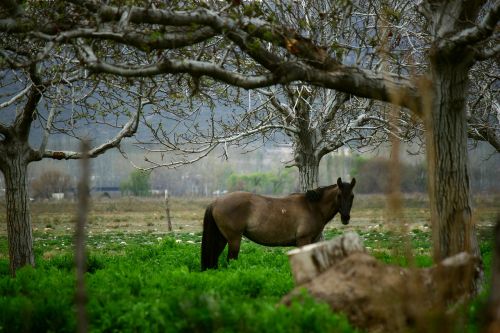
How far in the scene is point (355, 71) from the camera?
8.78 m

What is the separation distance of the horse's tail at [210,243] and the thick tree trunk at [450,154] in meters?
5.55

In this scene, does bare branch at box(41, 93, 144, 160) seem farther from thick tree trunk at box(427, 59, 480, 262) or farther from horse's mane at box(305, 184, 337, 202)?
thick tree trunk at box(427, 59, 480, 262)

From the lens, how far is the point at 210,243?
1373cm

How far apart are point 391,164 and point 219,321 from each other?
3.16 meters

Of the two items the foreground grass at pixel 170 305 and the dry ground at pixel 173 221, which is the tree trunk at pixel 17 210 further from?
the foreground grass at pixel 170 305

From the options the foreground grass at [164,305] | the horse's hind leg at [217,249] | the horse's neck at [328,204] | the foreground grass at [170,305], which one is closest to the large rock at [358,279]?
the foreground grass at [170,305]

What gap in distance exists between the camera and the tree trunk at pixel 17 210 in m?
14.3

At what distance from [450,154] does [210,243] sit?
614 cm

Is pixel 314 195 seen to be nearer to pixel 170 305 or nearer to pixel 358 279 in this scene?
pixel 358 279

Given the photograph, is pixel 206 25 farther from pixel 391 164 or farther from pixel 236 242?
pixel 236 242

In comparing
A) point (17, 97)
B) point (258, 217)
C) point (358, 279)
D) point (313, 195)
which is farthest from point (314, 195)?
point (358, 279)

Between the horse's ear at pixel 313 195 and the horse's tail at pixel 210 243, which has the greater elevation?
the horse's ear at pixel 313 195

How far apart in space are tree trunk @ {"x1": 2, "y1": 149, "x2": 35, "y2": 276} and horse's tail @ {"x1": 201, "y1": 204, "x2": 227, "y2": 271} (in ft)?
12.4

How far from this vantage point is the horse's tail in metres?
13.5
